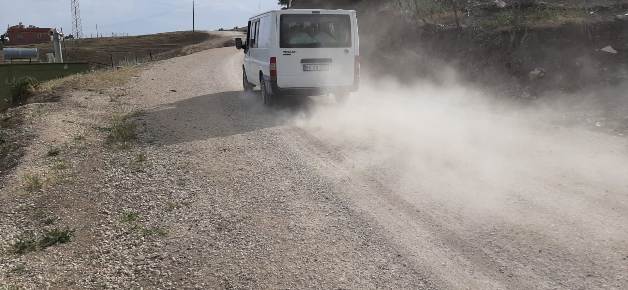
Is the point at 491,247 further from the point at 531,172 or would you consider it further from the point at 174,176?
the point at 174,176

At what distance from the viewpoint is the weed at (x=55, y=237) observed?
559cm

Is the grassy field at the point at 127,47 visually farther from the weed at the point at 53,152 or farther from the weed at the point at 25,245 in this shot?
the weed at the point at 25,245

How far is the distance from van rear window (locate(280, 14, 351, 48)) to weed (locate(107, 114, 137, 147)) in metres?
4.09

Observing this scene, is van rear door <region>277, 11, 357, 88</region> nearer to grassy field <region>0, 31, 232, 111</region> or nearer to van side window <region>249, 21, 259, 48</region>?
van side window <region>249, 21, 259, 48</region>

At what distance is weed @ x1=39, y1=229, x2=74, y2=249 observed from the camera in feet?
18.3

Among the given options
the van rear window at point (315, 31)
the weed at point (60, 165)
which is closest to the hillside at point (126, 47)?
the van rear window at point (315, 31)

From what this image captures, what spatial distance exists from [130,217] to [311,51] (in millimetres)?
6880

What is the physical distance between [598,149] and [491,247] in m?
4.97

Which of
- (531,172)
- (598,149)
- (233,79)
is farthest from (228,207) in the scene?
(233,79)

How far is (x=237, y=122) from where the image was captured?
11695 millimetres

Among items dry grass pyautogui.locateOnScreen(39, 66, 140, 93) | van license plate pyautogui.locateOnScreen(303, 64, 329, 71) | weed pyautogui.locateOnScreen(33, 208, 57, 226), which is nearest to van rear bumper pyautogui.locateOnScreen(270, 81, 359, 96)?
van license plate pyautogui.locateOnScreen(303, 64, 329, 71)

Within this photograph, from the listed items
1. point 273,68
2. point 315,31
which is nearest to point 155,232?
point 273,68

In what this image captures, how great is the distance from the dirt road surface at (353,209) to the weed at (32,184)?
551 mm

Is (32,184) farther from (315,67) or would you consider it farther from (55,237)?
(315,67)
